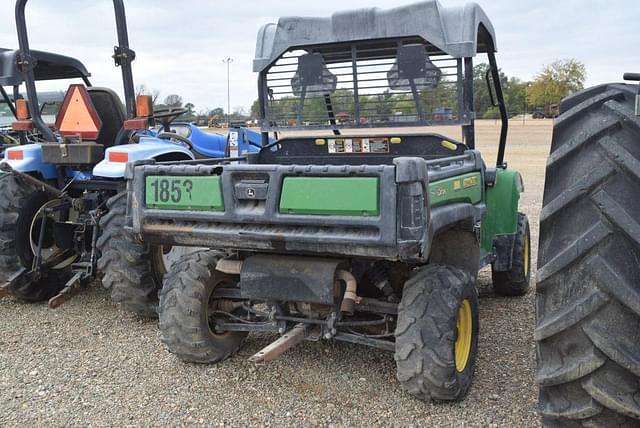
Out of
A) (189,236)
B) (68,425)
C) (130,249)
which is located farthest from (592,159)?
(130,249)

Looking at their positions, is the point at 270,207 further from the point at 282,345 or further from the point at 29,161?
the point at 29,161

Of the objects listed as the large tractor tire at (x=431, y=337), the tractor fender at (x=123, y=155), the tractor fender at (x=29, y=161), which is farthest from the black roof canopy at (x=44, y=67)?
the large tractor tire at (x=431, y=337)

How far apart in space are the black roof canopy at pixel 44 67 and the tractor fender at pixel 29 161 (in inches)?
25.6

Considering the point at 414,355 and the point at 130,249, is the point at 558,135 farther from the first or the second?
the point at 130,249

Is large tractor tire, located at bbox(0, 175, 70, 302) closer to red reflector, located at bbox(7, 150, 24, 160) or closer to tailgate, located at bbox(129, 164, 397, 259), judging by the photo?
red reflector, located at bbox(7, 150, 24, 160)

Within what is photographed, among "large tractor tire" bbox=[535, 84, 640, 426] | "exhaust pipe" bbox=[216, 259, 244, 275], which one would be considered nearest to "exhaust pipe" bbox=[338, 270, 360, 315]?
"exhaust pipe" bbox=[216, 259, 244, 275]

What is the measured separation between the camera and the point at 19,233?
17.9 feet

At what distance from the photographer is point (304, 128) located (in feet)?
14.9

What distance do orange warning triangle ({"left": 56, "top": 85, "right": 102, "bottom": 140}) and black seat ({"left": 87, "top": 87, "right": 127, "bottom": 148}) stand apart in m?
0.28

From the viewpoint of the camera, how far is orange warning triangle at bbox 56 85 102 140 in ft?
18.6

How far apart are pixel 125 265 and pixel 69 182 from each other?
4.89 feet

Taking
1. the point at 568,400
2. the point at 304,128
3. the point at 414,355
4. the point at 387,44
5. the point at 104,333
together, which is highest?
the point at 387,44

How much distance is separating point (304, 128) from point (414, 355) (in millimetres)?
1924

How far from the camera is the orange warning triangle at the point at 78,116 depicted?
5668 mm
